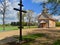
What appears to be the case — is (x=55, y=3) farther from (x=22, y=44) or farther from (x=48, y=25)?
(x=48, y=25)

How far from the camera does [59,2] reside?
14.5 metres

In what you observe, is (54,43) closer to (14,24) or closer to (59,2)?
(59,2)

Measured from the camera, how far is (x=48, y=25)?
58156 millimetres

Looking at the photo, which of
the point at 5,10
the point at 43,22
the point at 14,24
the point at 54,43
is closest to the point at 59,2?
the point at 54,43

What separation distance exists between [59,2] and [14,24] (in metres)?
69.9

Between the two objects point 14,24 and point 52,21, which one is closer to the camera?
point 52,21

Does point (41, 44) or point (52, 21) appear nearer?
point (41, 44)

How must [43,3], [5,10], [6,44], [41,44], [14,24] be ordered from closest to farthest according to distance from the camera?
1. [41,44]
2. [6,44]
3. [43,3]
4. [5,10]
5. [14,24]

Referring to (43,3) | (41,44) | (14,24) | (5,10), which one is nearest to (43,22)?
(5,10)

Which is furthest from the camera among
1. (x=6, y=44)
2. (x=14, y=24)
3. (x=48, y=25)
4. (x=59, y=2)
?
(x=14, y=24)

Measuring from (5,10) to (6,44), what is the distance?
32746mm

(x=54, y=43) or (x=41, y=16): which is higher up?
(x=41, y=16)

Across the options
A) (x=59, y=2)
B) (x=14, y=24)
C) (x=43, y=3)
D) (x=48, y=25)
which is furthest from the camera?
(x=14, y=24)

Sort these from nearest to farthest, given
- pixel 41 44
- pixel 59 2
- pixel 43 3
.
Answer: pixel 41 44 < pixel 59 2 < pixel 43 3
